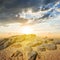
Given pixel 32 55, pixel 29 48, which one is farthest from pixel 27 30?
pixel 32 55

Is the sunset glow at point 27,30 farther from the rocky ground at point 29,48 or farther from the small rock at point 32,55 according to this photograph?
the small rock at point 32,55

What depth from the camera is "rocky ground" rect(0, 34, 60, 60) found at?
2273mm

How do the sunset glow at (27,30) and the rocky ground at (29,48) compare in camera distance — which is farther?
the sunset glow at (27,30)

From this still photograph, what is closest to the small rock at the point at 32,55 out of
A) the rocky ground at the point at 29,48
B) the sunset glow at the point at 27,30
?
the rocky ground at the point at 29,48

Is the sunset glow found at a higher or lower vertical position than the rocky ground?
higher

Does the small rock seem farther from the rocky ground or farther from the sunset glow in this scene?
the sunset glow

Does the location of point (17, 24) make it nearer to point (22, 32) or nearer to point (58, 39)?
point (22, 32)

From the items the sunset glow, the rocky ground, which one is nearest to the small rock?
the rocky ground

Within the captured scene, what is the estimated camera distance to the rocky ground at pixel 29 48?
7.46ft

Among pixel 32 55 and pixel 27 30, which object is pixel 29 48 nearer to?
pixel 32 55

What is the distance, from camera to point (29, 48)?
2.37 m

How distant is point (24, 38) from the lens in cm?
252

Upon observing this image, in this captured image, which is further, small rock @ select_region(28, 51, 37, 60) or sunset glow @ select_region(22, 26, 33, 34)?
sunset glow @ select_region(22, 26, 33, 34)

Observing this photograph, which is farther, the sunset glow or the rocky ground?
the sunset glow
